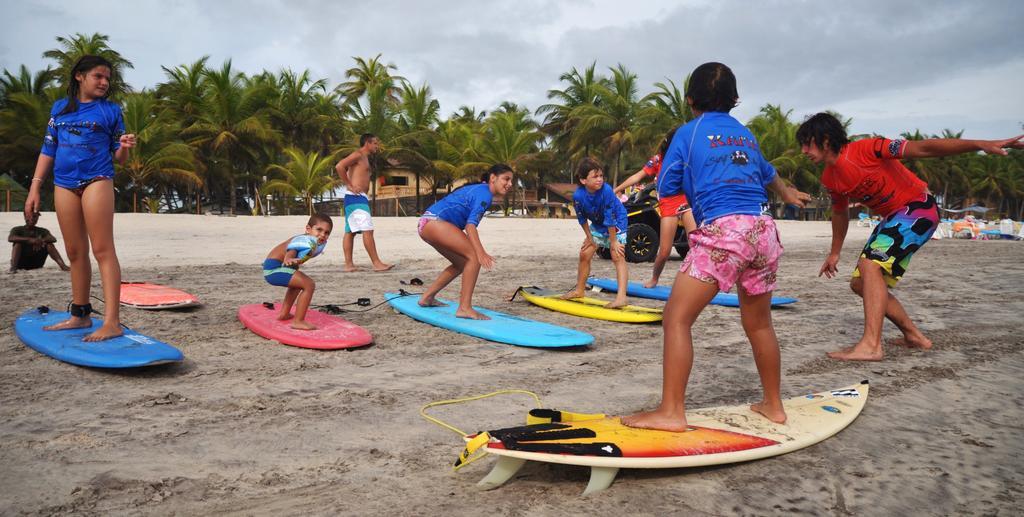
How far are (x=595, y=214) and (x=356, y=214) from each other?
412 centimetres

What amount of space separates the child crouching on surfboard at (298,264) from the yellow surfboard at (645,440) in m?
2.83

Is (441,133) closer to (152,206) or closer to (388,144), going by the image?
(388,144)

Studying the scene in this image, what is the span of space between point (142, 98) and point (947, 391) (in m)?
31.1

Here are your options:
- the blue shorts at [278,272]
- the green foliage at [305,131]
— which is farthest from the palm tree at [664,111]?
the blue shorts at [278,272]

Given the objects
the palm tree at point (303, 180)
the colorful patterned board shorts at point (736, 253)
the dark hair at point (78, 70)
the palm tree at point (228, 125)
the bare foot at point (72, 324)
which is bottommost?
the bare foot at point (72, 324)

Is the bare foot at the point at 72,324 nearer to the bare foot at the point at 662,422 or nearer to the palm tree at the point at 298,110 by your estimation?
the bare foot at the point at 662,422

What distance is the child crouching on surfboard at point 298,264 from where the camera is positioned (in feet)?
16.7

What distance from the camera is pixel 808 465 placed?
108 inches

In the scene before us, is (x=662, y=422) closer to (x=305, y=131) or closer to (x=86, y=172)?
(x=86, y=172)

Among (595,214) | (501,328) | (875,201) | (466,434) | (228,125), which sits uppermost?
(228,125)

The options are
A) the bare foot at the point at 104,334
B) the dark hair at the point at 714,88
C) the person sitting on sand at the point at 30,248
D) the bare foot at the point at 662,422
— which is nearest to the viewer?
the bare foot at the point at 662,422

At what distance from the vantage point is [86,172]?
4.40 meters

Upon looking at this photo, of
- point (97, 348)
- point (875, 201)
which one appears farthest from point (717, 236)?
point (97, 348)

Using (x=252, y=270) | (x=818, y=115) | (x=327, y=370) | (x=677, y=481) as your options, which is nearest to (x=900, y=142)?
(x=818, y=115)
